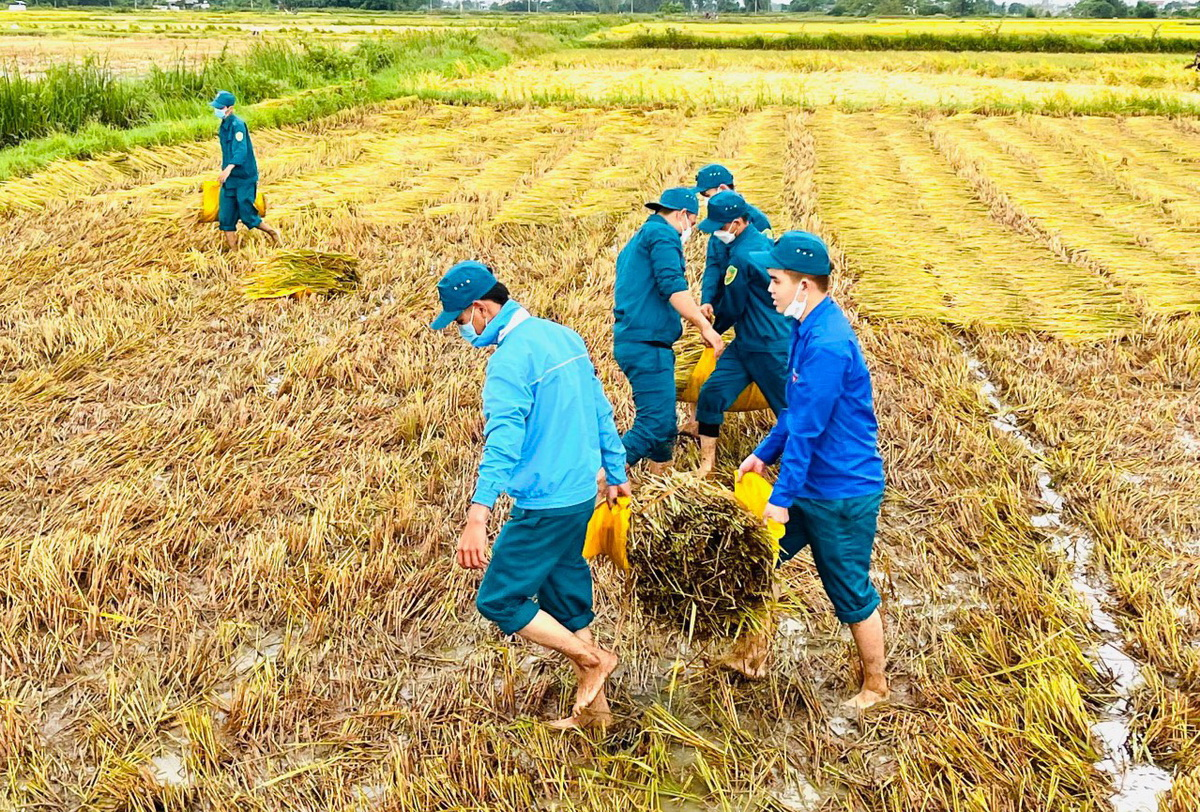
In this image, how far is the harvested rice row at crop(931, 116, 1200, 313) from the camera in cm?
740

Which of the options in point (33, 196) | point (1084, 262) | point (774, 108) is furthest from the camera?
point (774, 108)

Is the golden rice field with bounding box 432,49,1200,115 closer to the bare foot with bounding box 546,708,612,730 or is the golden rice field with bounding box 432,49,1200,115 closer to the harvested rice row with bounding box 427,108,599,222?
the harvested rice row with bounding box 427,108,599,222

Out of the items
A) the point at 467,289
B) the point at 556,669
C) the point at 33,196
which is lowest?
the point at 556,669

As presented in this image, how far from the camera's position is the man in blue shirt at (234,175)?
26.7 ft

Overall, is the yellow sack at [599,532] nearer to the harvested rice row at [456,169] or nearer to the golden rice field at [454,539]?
the golden rice field at [454,539]

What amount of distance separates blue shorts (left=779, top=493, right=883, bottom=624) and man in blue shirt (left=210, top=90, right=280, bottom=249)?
6790mm

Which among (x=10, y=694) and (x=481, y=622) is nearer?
(x=10, y=694)

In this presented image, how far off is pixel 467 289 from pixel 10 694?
7.11 feet

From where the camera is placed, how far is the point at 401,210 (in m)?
10.1

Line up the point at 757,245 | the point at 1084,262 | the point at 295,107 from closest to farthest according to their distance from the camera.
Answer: the point at 757,245 < the point at 1084,262 < the point at 295,107

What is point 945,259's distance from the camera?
27.1ft

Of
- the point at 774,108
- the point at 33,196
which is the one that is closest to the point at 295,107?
the point at 33,196

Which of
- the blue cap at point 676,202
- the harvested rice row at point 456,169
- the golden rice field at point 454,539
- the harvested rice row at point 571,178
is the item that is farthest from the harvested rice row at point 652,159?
the blue cap at point 676,202

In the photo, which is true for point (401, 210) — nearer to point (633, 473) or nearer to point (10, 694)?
point (633, 473)
